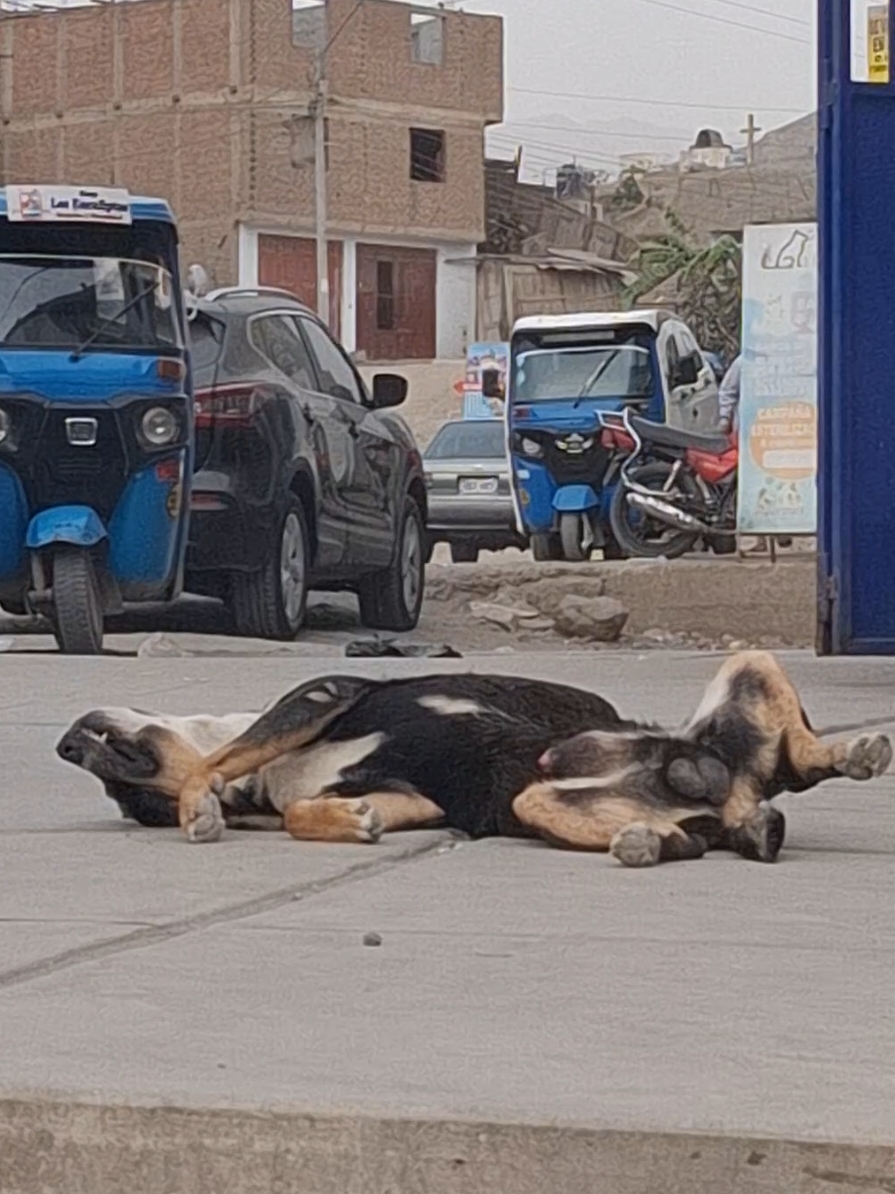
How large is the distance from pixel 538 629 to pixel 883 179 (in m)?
7.12

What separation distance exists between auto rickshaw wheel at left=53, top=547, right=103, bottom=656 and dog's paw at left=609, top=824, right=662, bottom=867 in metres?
6.20

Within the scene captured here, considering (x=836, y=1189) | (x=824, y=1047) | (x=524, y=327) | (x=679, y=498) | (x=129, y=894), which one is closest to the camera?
(x=836, y=1189)

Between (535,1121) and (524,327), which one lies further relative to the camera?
(524,327)

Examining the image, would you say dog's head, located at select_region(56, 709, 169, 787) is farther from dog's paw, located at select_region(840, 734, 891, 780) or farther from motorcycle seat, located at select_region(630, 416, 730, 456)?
motorcycle seat, located at select_region(630, 416, 730, 456)

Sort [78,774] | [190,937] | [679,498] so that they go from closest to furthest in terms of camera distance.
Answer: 1. [190,937]
2. [78,774]
3. [679,498]

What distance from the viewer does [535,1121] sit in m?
2.87

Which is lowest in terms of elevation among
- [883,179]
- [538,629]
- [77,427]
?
[538,629]

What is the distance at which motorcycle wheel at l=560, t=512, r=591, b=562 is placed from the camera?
20391 mm

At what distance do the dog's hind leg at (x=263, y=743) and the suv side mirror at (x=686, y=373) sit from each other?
17108 mm

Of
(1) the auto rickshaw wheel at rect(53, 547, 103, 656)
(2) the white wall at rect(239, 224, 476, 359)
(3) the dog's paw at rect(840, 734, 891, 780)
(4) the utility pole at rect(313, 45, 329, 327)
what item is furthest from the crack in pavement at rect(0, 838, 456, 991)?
(2) the white wall at rect(239, 224, 476, 359)

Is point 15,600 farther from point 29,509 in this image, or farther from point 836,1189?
point 836,1189

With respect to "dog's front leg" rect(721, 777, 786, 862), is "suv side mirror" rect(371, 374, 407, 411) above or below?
above

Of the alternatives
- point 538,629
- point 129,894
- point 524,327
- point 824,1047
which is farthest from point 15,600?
point 524,327

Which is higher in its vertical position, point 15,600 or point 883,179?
point 883,179
